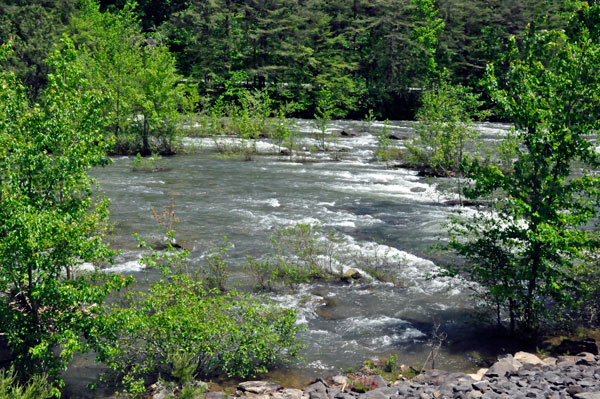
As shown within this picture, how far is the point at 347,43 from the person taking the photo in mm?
66562

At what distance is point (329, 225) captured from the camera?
63.1 feet

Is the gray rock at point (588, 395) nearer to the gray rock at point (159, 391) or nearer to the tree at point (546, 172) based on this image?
the tree at point (546, 172)

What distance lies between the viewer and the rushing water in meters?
12.0

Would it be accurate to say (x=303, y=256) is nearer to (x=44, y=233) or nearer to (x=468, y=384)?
(x=468, y=384)

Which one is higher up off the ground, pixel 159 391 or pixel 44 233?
pixel 44 233

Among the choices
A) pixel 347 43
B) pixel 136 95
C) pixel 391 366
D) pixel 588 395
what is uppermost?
pixel 347 43

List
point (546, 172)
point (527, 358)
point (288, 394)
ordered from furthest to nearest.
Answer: point (546, 172), point (527, 358), point (288, 394)

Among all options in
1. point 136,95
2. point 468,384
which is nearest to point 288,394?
point 468,384

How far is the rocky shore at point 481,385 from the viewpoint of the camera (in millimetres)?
8055

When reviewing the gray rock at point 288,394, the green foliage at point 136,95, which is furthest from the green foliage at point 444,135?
the gray rock at point 288,394

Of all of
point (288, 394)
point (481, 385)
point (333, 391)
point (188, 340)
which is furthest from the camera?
point (188, 340)

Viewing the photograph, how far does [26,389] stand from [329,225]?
12279 mm

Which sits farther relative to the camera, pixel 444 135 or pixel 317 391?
pixel 444 135

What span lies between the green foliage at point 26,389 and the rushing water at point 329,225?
4132 mm
